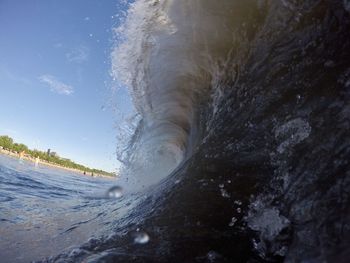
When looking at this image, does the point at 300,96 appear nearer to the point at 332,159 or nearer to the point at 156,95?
the point at 332,159

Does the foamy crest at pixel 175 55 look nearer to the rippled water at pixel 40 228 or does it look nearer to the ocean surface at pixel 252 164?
the ocean surface at pixel 252 164

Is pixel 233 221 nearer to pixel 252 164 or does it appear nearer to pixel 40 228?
pixel 252 164

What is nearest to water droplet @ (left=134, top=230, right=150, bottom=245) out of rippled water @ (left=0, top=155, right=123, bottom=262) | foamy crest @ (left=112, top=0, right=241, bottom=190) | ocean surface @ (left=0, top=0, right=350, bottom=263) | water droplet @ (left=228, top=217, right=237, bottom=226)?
ocean surface @ (left=0, top=0, right=350, bottom=263)

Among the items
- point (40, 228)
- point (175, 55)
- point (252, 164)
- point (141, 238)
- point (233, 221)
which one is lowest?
point (40, 228)

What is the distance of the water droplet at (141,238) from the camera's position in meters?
2.64

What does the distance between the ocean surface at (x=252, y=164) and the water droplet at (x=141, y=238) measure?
0.4 inches

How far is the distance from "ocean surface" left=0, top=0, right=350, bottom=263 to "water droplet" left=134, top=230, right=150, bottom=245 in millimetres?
10

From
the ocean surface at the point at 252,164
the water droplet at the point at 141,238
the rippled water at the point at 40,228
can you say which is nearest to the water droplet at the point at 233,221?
the ocean surface at the point at 252,164

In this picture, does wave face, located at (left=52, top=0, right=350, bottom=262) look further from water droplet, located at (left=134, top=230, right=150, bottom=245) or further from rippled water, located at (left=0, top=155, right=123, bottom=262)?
rippled water, located at (left=0, top=155, right=123, bottom=262)

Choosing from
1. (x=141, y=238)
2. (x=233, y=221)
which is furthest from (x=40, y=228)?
(x=233, y=221)

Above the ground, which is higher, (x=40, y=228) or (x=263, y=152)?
(x=263, y=152)

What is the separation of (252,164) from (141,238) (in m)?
1.05

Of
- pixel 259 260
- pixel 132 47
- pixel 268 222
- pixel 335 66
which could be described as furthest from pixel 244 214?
pixel 132 47

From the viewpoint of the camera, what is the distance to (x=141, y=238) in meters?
2.72
